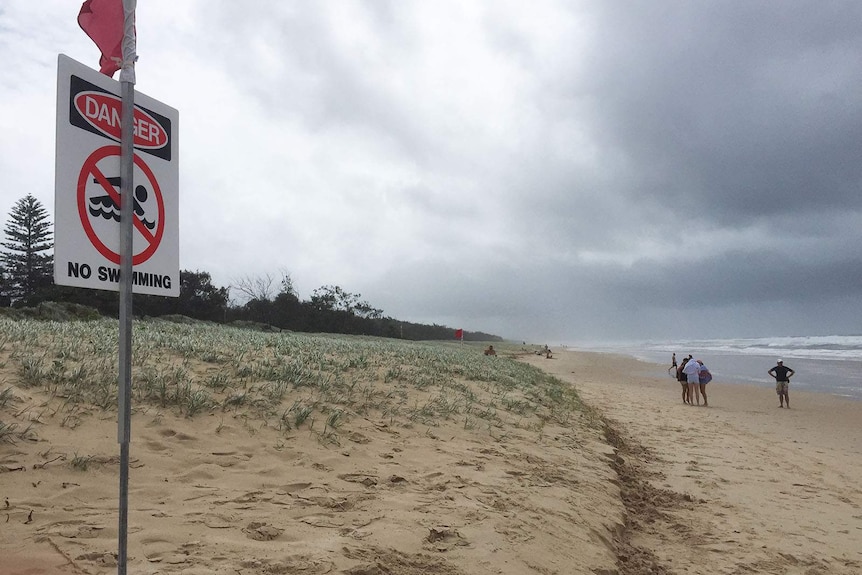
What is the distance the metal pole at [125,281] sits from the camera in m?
2.40

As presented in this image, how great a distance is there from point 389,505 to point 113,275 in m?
3.09

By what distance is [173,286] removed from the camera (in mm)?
2803

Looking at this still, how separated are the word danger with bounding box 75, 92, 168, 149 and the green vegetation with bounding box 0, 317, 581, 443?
3348 millimetres

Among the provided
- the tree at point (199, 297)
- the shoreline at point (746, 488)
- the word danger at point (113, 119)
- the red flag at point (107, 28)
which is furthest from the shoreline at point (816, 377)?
the tree at point (199, 297)

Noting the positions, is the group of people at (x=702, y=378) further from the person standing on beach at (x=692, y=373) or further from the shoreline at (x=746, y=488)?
the shoreline at (x=746, y=488)

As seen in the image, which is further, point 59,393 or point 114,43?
point 59,393

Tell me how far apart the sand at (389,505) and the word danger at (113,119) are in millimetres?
2354

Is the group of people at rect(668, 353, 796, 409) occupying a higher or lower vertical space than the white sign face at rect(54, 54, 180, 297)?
lower

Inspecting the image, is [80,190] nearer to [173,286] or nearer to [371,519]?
[173,286]

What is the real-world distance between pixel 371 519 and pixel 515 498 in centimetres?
165

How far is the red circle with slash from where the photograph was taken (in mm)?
2385

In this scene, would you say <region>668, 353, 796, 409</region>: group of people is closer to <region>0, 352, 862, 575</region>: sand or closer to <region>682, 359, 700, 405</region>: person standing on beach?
<region>682, 359, 700, 405</region>: person standing on beach

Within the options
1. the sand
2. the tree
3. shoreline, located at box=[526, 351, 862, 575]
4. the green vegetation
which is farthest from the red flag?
the tree

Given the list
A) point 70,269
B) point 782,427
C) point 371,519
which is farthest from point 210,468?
point 782,427
